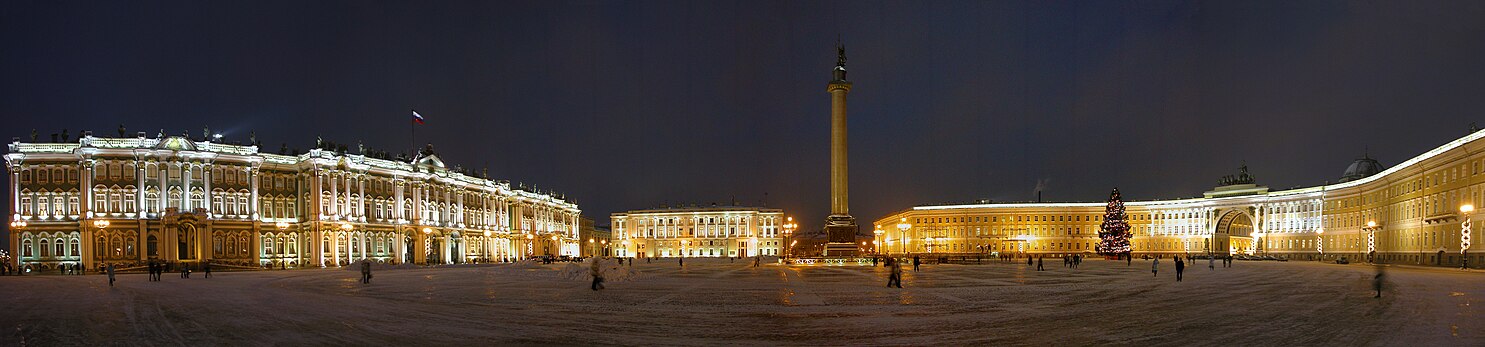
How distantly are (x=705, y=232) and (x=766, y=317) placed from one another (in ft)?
453

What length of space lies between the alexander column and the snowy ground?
114ft

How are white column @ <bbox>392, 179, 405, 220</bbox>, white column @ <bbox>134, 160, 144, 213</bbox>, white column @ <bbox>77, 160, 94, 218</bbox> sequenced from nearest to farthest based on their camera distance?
white column @ <bbox>77, 160, 94, 218</bbox> < white column @ <bbox>134, 160, 144, 213</bbox> < white column @ <bbox>392, 179, 405, 220</bbox>

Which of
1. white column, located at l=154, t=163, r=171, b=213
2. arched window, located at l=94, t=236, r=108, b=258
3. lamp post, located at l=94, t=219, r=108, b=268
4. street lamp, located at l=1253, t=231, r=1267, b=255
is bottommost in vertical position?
street lamp, located at l=1253, t=231, r=1267, b=255

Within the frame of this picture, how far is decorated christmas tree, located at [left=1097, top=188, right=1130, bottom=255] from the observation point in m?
99.1

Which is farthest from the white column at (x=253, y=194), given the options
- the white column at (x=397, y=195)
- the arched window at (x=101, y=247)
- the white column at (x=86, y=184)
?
the white column at (x=397, y=195)

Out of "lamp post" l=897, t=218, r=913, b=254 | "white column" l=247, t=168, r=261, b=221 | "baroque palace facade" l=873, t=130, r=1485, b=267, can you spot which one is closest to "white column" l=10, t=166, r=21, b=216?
"white column" l=247, t=168, r=261, b=221

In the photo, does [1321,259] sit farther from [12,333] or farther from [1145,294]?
[12,333]

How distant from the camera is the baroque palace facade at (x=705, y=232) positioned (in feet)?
512

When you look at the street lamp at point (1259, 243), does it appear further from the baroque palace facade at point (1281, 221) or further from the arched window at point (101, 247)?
the arched window at point (101, 247)

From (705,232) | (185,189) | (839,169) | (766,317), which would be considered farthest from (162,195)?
(705,232)

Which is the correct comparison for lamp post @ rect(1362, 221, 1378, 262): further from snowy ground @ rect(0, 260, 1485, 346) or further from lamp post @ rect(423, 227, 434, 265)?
lamp post @ rect(423, 227, 434, 265)

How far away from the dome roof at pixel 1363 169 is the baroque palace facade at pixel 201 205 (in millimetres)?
116729

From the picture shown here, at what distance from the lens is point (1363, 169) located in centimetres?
11675

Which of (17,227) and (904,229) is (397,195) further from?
(904,229)
